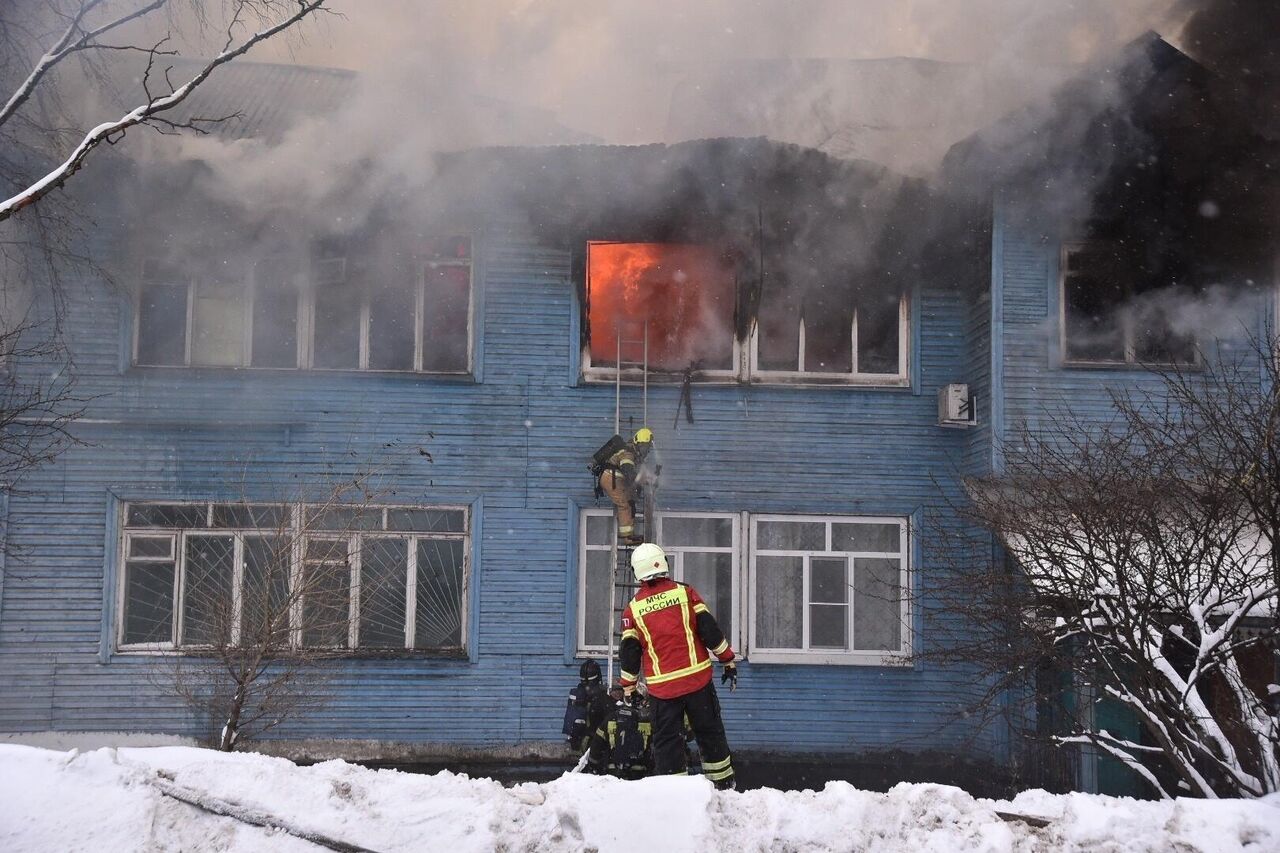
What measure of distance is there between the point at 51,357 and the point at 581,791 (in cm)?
747

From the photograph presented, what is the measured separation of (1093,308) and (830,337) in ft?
8.09

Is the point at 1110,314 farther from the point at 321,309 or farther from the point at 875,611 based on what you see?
the point at 321,309

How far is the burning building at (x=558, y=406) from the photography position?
9.12 metres

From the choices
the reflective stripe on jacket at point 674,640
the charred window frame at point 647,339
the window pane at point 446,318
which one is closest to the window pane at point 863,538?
the charred window frame at point 647,339

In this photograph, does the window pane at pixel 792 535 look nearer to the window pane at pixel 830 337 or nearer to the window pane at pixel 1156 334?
the window pane at pixel 830 337

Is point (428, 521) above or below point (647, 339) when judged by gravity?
below

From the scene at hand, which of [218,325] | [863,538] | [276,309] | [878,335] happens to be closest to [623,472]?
[863,538]

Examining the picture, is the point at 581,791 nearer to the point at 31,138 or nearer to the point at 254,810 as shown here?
the point at 254,810

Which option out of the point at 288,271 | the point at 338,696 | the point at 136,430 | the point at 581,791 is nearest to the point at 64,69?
the point at 288,271

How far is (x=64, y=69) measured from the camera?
363 inches

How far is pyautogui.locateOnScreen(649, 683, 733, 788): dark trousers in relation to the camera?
5.96 metres

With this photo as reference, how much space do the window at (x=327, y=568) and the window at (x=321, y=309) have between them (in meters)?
1.48

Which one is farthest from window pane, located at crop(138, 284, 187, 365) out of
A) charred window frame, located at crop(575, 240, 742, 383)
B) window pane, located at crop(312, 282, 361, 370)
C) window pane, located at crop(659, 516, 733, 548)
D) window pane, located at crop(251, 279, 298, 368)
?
window pane, located at crop(659, 516, 733, 548)

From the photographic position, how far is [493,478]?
9.50 m
